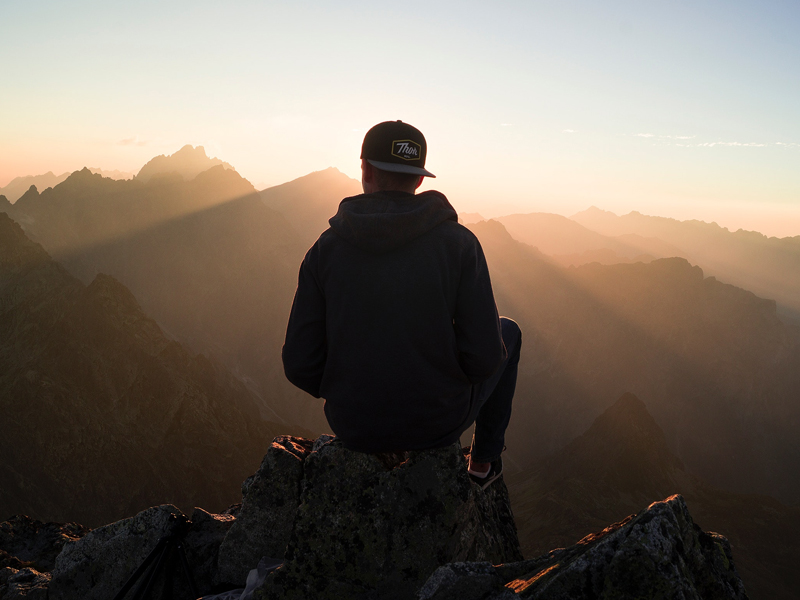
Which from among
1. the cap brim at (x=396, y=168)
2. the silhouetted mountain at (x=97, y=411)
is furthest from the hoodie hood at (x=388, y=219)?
the silhouetted mountain at (x=97, y=411)

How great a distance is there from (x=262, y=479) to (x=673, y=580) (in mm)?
3684

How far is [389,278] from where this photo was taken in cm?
267

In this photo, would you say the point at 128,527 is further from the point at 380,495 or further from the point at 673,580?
the point at 673,580

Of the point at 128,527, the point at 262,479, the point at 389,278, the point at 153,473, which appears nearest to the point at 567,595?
the point at 389,278

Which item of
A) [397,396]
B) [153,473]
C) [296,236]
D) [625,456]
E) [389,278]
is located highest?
[389,278]

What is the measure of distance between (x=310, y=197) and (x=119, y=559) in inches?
7212

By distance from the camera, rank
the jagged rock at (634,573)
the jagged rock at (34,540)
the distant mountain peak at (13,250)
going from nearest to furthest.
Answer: the jagged rock at (634,573) < the jagged rock at (34,540) < the distant mountain peak at (13,250)

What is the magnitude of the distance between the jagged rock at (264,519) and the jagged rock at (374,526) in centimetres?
118

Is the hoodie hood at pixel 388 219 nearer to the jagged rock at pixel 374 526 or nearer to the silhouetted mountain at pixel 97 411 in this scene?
the jagged rock at pixel 374 526

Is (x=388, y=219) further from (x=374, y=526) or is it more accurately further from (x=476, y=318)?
(x=374, y=526)

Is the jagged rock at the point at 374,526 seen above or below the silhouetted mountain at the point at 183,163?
below

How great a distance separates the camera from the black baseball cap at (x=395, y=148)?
276 centimetres

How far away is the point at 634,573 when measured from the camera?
7.80ft

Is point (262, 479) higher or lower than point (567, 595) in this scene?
lower
